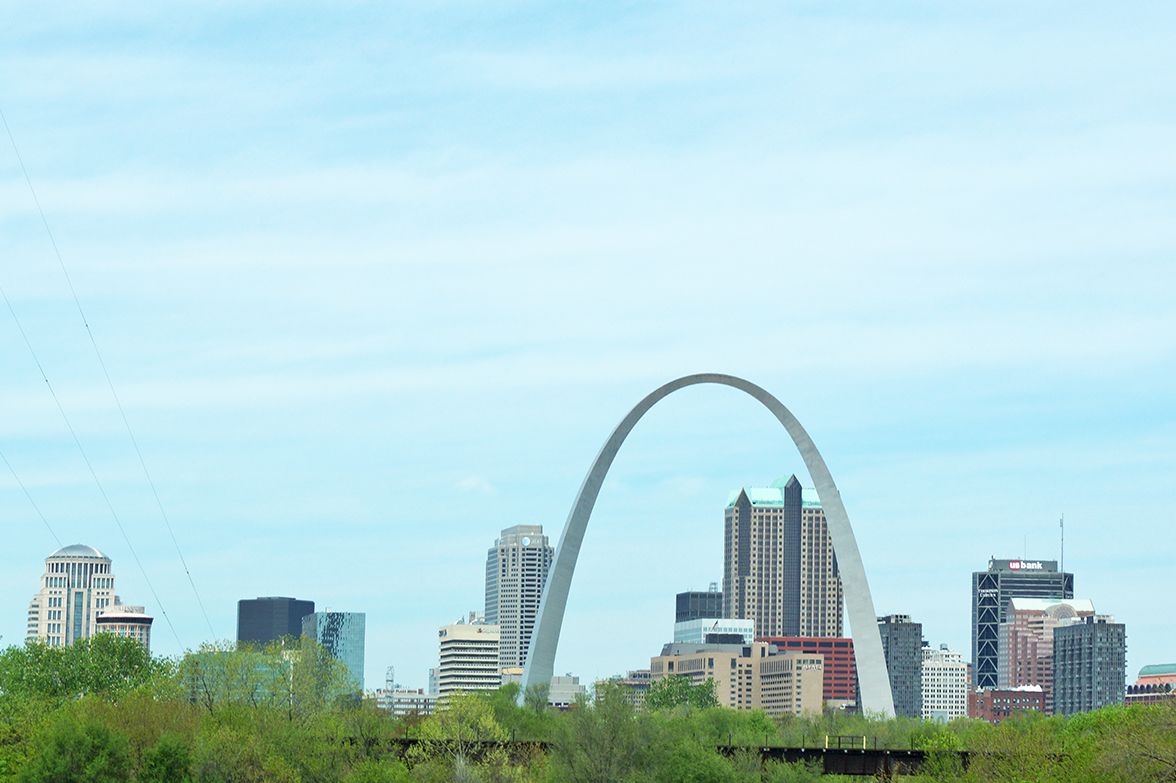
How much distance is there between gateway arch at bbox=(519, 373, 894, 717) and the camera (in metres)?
102

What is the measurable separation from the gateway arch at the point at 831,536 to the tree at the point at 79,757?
3143 centimetres

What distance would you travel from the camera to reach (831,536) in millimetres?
103125

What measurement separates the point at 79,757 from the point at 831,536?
4499 cm

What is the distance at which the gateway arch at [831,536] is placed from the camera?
334 ft

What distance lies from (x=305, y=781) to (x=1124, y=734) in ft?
110

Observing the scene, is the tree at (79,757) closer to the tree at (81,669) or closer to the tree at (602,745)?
the tree at (602,745)

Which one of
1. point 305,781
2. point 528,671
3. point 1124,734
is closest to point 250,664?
point 528,671

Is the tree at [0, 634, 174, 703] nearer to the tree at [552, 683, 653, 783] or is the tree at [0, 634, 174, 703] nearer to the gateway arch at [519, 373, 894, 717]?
the gateway arch at [519, 373, 894, 717]

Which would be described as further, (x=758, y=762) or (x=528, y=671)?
(x=528, y=671)

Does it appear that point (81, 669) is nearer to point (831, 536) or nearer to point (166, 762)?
point (166, 762)

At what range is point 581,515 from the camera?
106m

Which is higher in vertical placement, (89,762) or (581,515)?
(581,515)

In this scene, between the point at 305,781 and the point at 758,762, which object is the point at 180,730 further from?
the point at 758,762

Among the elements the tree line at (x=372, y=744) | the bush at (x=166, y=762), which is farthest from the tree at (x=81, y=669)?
the bush at (x=166, y=762)
